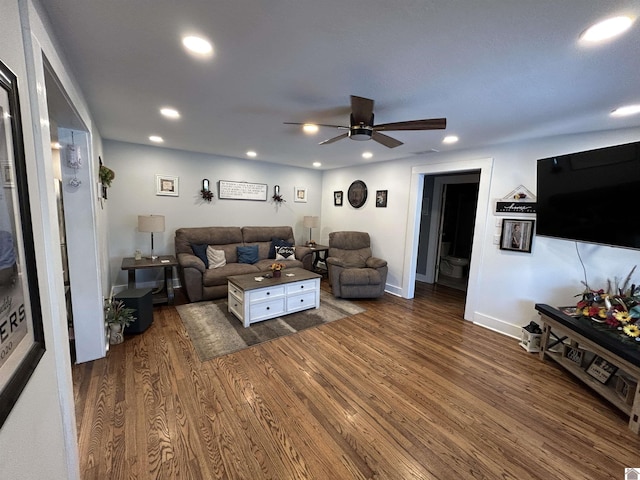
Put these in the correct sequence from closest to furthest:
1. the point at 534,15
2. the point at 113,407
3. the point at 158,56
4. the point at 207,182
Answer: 1. the point at 534,15
2. the point at 158,56
3. the point at 113,407
4. the point at 207,182

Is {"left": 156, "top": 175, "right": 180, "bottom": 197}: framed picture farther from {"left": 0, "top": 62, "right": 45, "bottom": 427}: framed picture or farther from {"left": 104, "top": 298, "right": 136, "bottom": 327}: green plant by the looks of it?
{"left": 0, "top": 62, "right": 45, "bottom": 427}: framed picture

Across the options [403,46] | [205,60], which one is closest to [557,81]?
[403,46]

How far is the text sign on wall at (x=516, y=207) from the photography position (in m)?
3.00

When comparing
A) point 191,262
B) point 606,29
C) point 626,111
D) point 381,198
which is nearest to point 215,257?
point 191,262

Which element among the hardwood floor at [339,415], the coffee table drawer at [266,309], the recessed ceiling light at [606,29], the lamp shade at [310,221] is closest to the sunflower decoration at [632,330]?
the hardwood floor at [339,415]

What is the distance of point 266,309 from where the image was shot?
3.30m

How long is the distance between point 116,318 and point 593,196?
460cm

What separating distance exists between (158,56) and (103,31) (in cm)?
26

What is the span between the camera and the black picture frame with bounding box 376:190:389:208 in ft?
15.6

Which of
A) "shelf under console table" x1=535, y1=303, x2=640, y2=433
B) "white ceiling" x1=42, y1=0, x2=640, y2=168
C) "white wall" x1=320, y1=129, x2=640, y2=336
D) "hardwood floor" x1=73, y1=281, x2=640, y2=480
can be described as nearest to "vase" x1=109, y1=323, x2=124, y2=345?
"hardwood floor" x1=73, y1=281, x2=640, y2=480

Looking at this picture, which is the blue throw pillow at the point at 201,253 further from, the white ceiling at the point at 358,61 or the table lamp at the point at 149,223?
the white ceiling at the point at 358,61

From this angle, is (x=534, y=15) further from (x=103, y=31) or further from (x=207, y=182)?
(x=207, y=182)

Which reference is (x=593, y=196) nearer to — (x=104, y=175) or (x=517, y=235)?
(x=517, y=235)

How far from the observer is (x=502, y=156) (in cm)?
322
